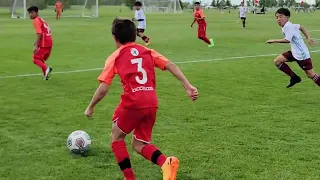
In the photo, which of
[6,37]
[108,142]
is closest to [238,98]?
[108,142]

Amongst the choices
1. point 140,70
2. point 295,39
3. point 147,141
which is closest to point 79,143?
point 147,141

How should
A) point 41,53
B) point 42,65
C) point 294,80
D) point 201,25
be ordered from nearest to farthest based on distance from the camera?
point 294,80
point 42,65
point 41,53
point 201,25

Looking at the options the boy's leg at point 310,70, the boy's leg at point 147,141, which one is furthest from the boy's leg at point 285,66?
the boy's leg at point 147,141

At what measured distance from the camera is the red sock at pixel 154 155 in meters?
4.59

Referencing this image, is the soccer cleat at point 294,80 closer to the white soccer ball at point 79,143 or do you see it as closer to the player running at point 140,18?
the white soccer ball at point 79,143

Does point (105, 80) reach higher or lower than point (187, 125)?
higher

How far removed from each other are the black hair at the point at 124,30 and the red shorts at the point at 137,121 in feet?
2.16

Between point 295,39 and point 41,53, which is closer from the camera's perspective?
point 295,39

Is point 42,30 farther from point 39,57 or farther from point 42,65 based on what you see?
point 42,65

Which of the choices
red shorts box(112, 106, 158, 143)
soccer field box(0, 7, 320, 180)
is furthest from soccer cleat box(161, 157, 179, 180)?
soccer field box(0, 7, 320, 180)

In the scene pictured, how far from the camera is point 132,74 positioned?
4.54 meters

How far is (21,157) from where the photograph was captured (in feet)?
19.0

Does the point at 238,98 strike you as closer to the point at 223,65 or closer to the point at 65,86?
the point at 65,86

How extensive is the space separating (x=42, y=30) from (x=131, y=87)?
7803mm
